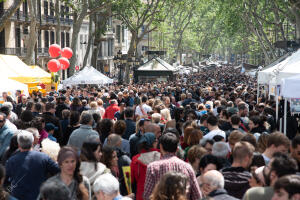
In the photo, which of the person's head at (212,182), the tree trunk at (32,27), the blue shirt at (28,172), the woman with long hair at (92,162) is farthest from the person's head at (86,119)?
the tree trunk at (32,27)

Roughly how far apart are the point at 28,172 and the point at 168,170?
151 centimetres

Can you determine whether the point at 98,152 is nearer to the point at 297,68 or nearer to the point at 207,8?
the point at 297,68

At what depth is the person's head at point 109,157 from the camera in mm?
5941

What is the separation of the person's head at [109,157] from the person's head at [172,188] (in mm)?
1524

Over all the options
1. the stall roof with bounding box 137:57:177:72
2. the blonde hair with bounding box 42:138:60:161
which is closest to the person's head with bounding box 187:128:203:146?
the blonde hair with bounding box 42:138:60:161

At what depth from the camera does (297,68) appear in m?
11.5

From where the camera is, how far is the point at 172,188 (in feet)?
14.6

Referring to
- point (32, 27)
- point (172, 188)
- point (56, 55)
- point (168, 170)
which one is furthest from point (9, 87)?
point (172, 188)

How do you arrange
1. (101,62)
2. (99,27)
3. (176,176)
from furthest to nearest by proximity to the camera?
(101,62) → (99,27) → (176,176)

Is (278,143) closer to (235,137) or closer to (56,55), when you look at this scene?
(235,137)

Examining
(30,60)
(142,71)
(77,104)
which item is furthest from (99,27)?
(77,104)

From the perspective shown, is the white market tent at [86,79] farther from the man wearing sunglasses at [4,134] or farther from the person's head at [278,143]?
the person's head at [278,143]

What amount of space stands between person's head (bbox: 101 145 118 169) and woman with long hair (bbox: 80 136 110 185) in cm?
6

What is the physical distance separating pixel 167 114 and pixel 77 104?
10.7 ft
